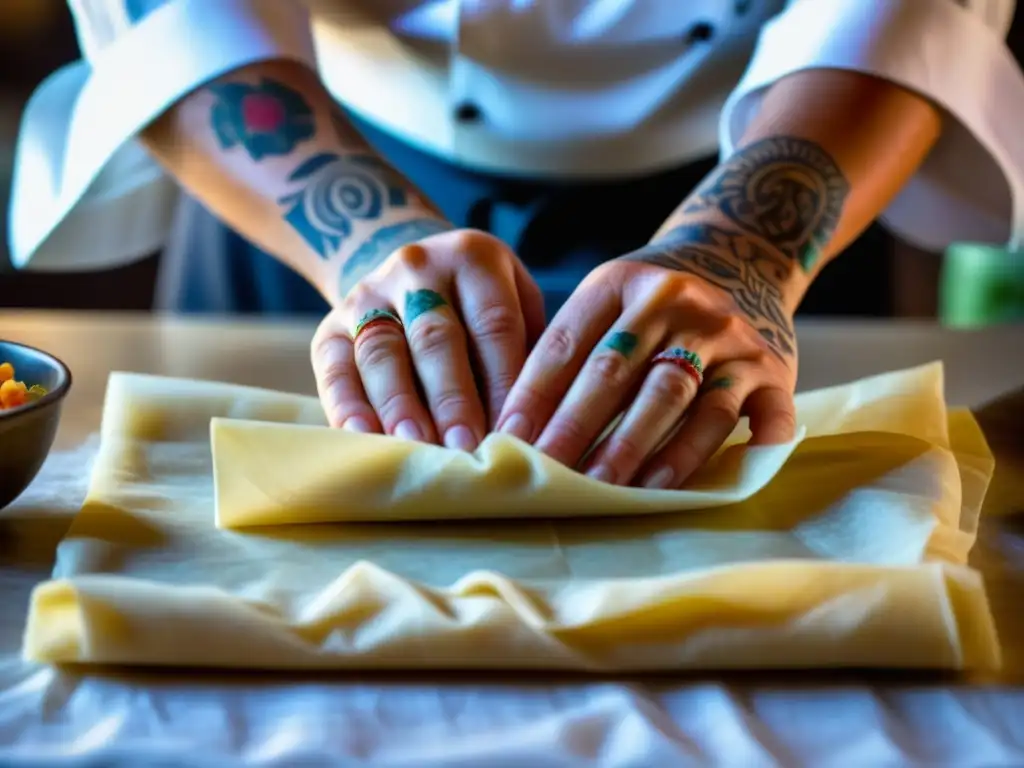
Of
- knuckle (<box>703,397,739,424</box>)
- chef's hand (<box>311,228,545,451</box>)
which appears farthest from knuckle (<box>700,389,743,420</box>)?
chef's hand (<box>311,228,545,451</box>)

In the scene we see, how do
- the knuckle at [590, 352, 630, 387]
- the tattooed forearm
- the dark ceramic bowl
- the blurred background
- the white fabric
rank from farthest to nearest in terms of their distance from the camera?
the blurred background → the tattooed forearm → the knuckle at [590, 352, 630, 387] → the dark ceramic bowl → the white fabric

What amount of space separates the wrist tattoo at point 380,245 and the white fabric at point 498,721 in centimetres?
40

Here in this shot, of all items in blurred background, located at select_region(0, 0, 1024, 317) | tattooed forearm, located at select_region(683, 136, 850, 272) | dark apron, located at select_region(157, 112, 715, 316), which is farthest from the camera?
blurred background, located at select_region(0, 0, 1024, 317)

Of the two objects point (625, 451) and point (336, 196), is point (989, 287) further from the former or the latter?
point (625, 451)

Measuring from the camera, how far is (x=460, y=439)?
21.5 inches

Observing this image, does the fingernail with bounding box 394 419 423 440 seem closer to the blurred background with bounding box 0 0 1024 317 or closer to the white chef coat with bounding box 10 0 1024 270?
→ the white chef coat with bounding box 10 0 1024 270

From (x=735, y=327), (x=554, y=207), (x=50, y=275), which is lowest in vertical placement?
(x=50, y=275)

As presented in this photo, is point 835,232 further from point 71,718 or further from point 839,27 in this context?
point 71,718

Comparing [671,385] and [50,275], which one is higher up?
[671,385]

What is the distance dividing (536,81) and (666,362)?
47 centimetres

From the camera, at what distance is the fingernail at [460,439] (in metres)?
0.54

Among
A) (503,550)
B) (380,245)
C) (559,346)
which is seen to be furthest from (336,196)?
(503,550)

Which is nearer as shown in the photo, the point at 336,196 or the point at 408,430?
the point at 408,430

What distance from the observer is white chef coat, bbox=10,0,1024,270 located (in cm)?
85
